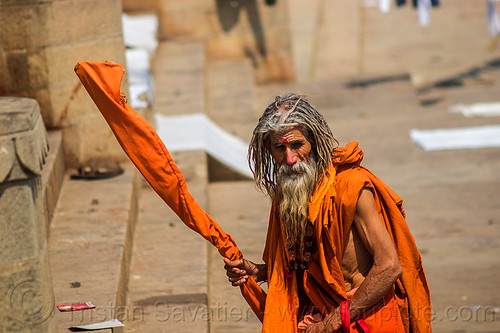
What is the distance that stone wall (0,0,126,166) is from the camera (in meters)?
5.50

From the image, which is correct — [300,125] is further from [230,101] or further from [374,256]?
[230,101]

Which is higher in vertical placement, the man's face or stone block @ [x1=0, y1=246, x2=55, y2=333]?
the man's face

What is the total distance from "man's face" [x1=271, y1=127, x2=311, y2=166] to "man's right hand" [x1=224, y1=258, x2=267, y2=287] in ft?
1.71

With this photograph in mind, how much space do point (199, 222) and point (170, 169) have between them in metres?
0.27

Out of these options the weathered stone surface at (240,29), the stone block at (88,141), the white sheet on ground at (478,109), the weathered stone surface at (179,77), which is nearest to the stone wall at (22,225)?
the stone block at (88,141)

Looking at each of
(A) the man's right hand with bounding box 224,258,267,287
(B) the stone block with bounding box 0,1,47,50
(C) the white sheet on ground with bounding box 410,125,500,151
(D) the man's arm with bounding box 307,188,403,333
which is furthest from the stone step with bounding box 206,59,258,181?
(D) the man's arm with bounding box 307,188,403,333

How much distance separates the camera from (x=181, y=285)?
468 cm

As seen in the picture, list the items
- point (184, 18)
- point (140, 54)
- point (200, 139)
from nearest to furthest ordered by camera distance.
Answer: point (200, 139)
point (140, 54)
point (184, 18)

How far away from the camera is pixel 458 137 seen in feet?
29.0

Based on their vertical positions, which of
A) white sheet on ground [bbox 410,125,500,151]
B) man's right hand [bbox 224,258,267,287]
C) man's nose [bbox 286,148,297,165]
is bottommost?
white sheet on ground [bbox 410,125,500,151]

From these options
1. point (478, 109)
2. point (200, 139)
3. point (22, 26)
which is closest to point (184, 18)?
point (200, 139)

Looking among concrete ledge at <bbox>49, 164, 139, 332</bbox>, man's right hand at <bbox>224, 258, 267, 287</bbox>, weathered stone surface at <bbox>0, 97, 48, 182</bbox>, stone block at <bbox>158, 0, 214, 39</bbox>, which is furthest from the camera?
stone block at <bbox>158, 0, 214, 39</bbox>

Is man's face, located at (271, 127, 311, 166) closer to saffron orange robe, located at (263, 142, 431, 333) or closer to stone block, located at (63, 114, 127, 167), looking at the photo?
saffron orange robe, located at (263, 142, 431, 333)

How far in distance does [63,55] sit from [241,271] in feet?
9.70
